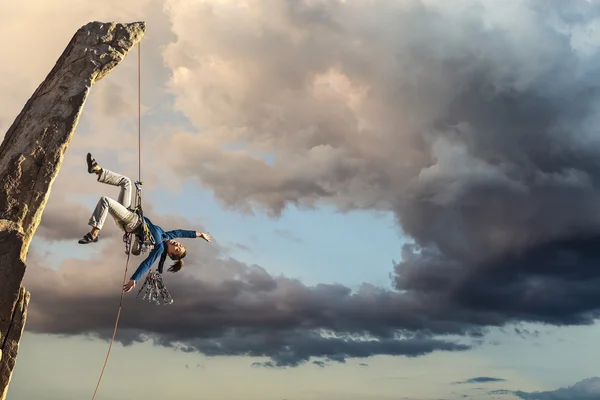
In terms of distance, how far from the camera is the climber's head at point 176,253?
18.5 metres

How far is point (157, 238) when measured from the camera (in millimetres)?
18453

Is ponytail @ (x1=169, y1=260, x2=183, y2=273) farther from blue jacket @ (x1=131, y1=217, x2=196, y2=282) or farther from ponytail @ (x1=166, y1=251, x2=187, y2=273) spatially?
blue jacket @ (x1=131, y1=217, x2=196, y2=282)

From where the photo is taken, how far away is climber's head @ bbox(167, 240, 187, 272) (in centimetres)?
1855

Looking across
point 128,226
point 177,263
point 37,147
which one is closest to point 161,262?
point 177,263

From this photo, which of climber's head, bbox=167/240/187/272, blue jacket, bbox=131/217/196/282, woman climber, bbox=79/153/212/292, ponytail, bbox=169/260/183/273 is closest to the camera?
woman climber, bbox=79/153/212/292

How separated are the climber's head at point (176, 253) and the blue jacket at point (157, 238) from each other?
148 millimetres

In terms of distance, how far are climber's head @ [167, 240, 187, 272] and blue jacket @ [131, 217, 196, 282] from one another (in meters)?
0.15

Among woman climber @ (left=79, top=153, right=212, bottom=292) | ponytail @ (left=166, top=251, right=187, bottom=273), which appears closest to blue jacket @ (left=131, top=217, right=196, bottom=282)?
woman climber @ (left=79, top=153, right=212, bottom=292)

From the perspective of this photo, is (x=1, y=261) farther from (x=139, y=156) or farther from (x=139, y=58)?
(x=139, y=58)

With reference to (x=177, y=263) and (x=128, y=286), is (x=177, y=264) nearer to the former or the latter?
(x=177, y=263)

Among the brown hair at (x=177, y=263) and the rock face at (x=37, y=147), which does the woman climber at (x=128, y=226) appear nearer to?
the brown hair at (x=177, y=263)

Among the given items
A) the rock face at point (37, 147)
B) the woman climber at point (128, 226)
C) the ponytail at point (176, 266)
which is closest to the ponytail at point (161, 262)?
the woman climber at point (128, 226)

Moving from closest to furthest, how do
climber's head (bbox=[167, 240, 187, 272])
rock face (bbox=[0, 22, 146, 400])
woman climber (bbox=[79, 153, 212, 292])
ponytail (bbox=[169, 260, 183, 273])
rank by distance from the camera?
rock face (bbox=[0, 22, 146, 400]), woman climber (bbox=[79, 153, 212, 292]), climber's head (bbox=[167, 240, 187, 272]), ponytail (bbox=[169, 260, 183, 273])

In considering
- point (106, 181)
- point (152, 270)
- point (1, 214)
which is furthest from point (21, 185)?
point (152, 270)
